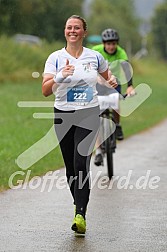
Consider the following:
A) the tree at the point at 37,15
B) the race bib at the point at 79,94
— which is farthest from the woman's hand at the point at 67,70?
the tree at the point at 37,15

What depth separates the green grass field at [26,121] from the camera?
12.9 metres

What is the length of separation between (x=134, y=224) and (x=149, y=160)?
19.5 ft

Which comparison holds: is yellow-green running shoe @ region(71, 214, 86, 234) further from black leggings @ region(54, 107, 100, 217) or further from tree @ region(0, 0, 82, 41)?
tree @ region(0, 0, 82, 41)

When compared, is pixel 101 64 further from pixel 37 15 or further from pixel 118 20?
pixel 118 20

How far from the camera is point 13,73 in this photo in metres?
40.3

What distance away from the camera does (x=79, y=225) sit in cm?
747

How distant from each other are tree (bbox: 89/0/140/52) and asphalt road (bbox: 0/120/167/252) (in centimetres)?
6458

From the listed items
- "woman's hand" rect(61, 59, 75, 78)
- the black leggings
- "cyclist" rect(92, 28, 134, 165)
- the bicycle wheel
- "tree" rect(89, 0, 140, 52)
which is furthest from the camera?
"tree" rect(89, 0, 140, 52)

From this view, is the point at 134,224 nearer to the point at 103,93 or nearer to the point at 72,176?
the point at 72,176

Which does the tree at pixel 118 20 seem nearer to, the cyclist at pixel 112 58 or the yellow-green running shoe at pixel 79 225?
the cyclist at pixel 112 58

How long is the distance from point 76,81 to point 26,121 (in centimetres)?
1376

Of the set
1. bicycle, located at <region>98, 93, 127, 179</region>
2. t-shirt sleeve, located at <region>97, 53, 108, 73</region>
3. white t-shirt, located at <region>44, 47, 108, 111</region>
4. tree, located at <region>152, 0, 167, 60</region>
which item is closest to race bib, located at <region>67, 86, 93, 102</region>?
white t-shirt, located at <region>44, 47, 108, 111</region>

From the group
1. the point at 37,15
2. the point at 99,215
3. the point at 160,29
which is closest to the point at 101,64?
the point at 99,215

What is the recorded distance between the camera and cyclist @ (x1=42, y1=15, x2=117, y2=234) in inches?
298
